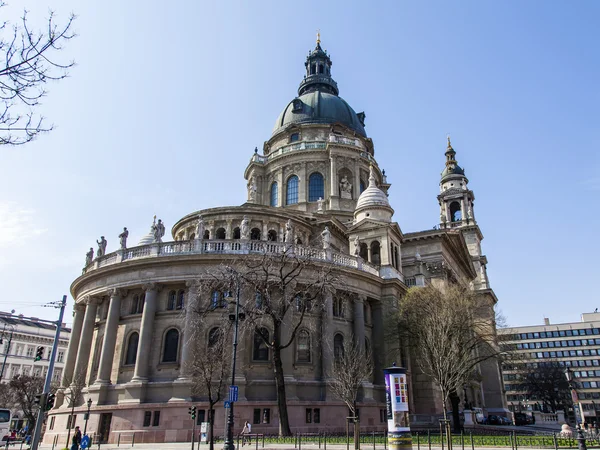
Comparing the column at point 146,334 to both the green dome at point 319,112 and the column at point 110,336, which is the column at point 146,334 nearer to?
the column at point 110,336

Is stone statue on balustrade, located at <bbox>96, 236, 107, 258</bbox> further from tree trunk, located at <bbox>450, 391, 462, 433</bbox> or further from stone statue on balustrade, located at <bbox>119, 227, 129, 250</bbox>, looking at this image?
tree trunk, located at <bbox>450, 391, 462, 433</bbox>

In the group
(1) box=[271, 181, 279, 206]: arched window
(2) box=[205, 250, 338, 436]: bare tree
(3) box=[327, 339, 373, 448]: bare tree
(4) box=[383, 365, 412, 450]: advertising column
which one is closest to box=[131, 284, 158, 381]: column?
(2) box=[205, 250, 338, 436]: bare tree

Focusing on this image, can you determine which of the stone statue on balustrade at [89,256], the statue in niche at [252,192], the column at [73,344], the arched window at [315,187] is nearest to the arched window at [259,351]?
the column at [73,344]

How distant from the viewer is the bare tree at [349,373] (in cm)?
2792

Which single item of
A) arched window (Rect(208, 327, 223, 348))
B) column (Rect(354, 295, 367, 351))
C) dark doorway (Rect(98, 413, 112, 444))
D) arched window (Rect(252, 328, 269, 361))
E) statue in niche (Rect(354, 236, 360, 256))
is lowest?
dark doorway (Rect(98, 413, 112, 444))

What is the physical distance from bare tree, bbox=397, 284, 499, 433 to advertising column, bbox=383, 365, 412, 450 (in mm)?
11415

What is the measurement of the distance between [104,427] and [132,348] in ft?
17.0

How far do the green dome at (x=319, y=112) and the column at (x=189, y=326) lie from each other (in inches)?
A: 1397

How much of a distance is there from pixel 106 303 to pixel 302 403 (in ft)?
54.7

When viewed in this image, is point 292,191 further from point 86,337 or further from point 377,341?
point 86,337

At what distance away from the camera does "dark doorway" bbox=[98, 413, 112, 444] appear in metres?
29.3

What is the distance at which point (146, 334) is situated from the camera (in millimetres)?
31469

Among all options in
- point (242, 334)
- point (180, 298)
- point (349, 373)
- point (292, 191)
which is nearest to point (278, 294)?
point (242, 334)

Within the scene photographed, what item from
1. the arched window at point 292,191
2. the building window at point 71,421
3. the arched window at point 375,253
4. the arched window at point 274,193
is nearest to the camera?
the building window at point 71,421
